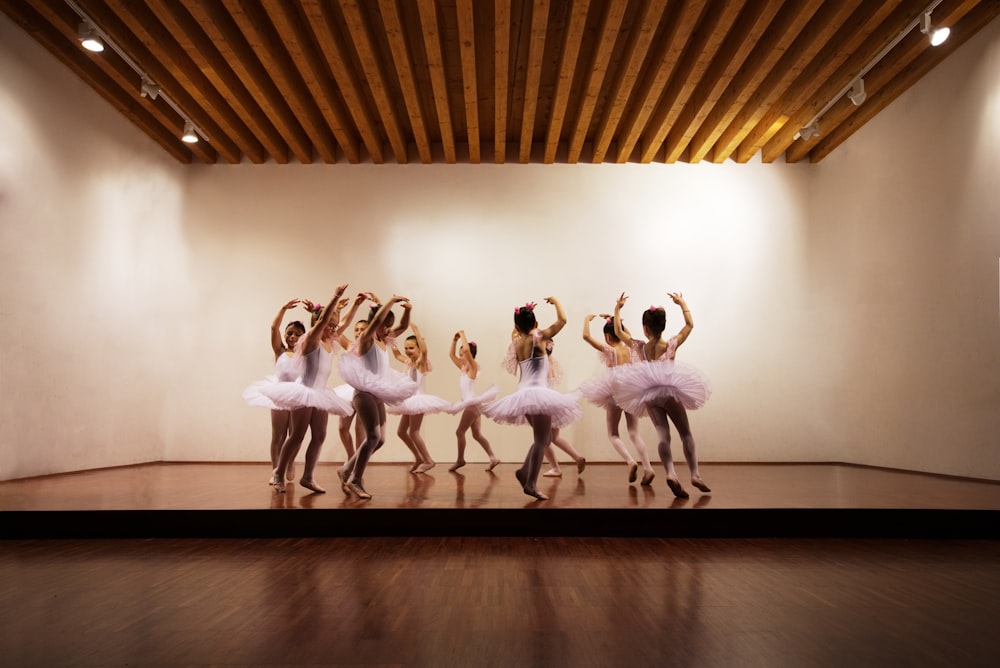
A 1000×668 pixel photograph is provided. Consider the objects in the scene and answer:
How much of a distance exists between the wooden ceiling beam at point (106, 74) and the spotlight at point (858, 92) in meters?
7.61

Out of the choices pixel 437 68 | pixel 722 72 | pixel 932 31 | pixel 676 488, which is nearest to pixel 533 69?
pixel 437 68

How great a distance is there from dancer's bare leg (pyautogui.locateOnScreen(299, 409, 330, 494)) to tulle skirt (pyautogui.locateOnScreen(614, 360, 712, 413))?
240 centimetres

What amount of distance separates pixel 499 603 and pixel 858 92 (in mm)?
6718

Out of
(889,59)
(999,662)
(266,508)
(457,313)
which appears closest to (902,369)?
(889,59)

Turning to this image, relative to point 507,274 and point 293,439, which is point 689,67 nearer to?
point 507,274

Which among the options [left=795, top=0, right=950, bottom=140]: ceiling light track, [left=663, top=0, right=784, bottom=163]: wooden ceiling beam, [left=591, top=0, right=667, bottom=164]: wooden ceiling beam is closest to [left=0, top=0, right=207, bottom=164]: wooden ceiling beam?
[left=591, top=0, right=667, bottom=164]: wooden ceiling beam

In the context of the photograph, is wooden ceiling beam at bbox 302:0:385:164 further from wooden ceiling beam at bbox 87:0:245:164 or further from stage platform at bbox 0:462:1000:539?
stage platform at bbox 0:462:1000:539

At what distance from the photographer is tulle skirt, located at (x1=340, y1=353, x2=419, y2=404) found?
4.87m

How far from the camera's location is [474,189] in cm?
927

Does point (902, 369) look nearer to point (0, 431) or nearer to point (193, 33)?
point (193, 33)

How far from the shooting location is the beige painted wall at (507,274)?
7906 mm

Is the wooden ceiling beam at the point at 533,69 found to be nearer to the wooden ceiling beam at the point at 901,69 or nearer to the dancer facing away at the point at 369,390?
the dancer facing away at the point at 369,390

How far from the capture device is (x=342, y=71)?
272 inches

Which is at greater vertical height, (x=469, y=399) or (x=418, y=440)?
(x=469, y=399)
